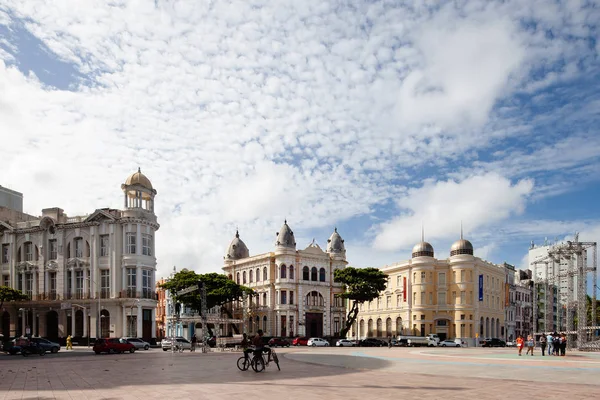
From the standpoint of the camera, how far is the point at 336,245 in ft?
348

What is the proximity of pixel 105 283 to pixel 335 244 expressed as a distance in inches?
1816

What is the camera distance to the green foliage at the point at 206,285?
8031cm

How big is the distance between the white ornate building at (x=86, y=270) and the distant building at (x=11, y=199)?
11.9 m

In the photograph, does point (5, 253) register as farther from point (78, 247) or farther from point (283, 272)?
point (283, 272)

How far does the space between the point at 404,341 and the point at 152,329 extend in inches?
1243

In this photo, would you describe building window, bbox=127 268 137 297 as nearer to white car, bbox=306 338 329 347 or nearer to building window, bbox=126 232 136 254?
building window, bbox=126 232 136 254

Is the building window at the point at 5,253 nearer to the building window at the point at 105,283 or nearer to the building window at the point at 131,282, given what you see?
the building window at the point at 105,283

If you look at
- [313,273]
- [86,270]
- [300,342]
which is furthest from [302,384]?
[313,273]

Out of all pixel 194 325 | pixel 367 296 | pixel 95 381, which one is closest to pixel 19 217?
pixel 194 325

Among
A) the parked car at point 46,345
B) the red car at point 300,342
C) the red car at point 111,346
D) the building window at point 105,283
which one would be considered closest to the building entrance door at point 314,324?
the red car at point 300,342

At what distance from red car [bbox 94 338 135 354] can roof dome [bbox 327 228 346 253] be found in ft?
185

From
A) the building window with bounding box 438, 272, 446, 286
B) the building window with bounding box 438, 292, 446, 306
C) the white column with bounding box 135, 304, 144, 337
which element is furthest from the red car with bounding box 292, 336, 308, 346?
the building window with bounding box 438, 272, 446, 286

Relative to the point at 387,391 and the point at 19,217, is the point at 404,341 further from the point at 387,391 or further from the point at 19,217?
the point at 387,391

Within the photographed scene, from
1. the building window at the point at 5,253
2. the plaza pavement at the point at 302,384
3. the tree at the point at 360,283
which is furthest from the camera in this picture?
the tree at the point at 360,283
